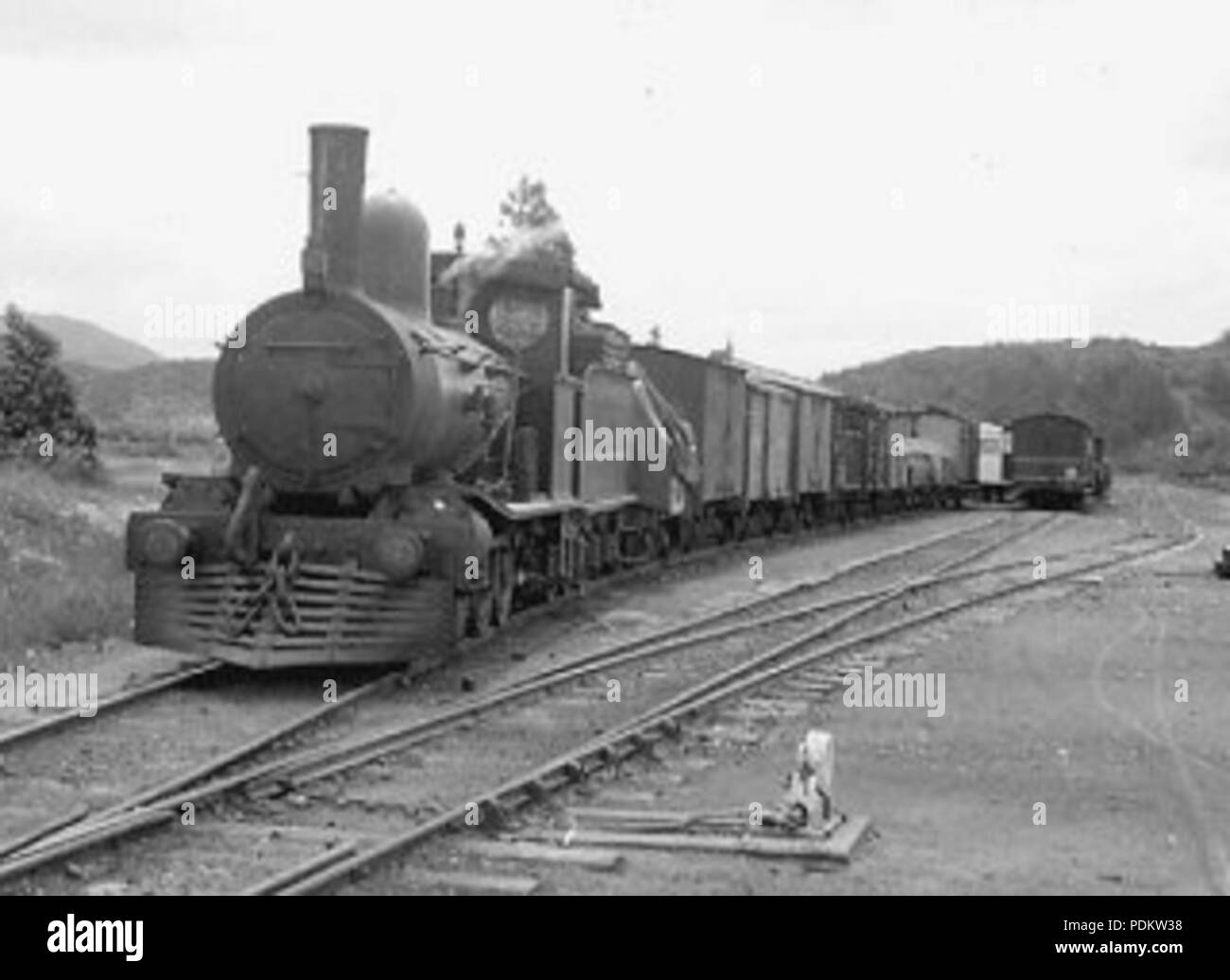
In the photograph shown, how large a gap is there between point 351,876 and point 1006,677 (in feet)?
24.1

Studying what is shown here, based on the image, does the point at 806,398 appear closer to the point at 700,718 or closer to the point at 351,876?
the point at 700,718

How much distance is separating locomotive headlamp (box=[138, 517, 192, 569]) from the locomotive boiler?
0.05 ft

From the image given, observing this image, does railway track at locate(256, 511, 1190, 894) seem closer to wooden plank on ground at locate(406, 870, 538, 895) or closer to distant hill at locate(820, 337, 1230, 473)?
wooden plank on ground at locate(406, 870, 538, 895)

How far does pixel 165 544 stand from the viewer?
12.5 metres

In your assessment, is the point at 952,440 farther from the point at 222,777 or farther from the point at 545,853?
the point at 545,853

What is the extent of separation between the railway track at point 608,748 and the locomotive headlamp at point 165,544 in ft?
11.6

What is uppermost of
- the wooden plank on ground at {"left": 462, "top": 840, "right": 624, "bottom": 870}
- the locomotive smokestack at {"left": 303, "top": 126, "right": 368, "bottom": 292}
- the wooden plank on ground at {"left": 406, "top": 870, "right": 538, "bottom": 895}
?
the locomotive smokestack at {"left": 303, "top": 126, "right": 368, "bottom": 292}

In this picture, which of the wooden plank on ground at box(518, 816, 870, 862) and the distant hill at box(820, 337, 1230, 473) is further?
the distant hill at box(820, 337, 1230, 473)

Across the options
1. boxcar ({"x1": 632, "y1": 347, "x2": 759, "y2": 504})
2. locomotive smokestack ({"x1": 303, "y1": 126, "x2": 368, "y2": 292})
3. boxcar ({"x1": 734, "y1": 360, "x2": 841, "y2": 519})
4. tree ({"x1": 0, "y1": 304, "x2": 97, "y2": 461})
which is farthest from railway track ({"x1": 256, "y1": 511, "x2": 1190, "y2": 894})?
tree ({"x1": 0, "y1": 304, "x2": 97, "y2": 461})

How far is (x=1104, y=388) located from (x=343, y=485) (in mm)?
102189

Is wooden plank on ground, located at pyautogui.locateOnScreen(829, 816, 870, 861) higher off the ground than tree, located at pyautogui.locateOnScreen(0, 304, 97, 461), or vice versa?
tree, located at pyautogui.locateOnScreen(0, 304, 97, 461)

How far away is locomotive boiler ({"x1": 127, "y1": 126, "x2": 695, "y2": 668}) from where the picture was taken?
40.2ft

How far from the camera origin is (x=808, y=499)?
33062mm

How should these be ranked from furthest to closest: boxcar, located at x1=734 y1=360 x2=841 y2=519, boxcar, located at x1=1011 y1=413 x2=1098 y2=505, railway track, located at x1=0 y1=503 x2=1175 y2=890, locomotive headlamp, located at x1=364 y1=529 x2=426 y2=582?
boxcar, located at x1=1011 y1=413 x2=1098 y2=505 → boxcar, located at x1=734 y1=360 x2=841 y2=519 → locomotive headlamp, located at x1=364 y1=529 x2=426 y2=582 → railway track, located at x1=0 y1=503 x2=1175 y2=890
